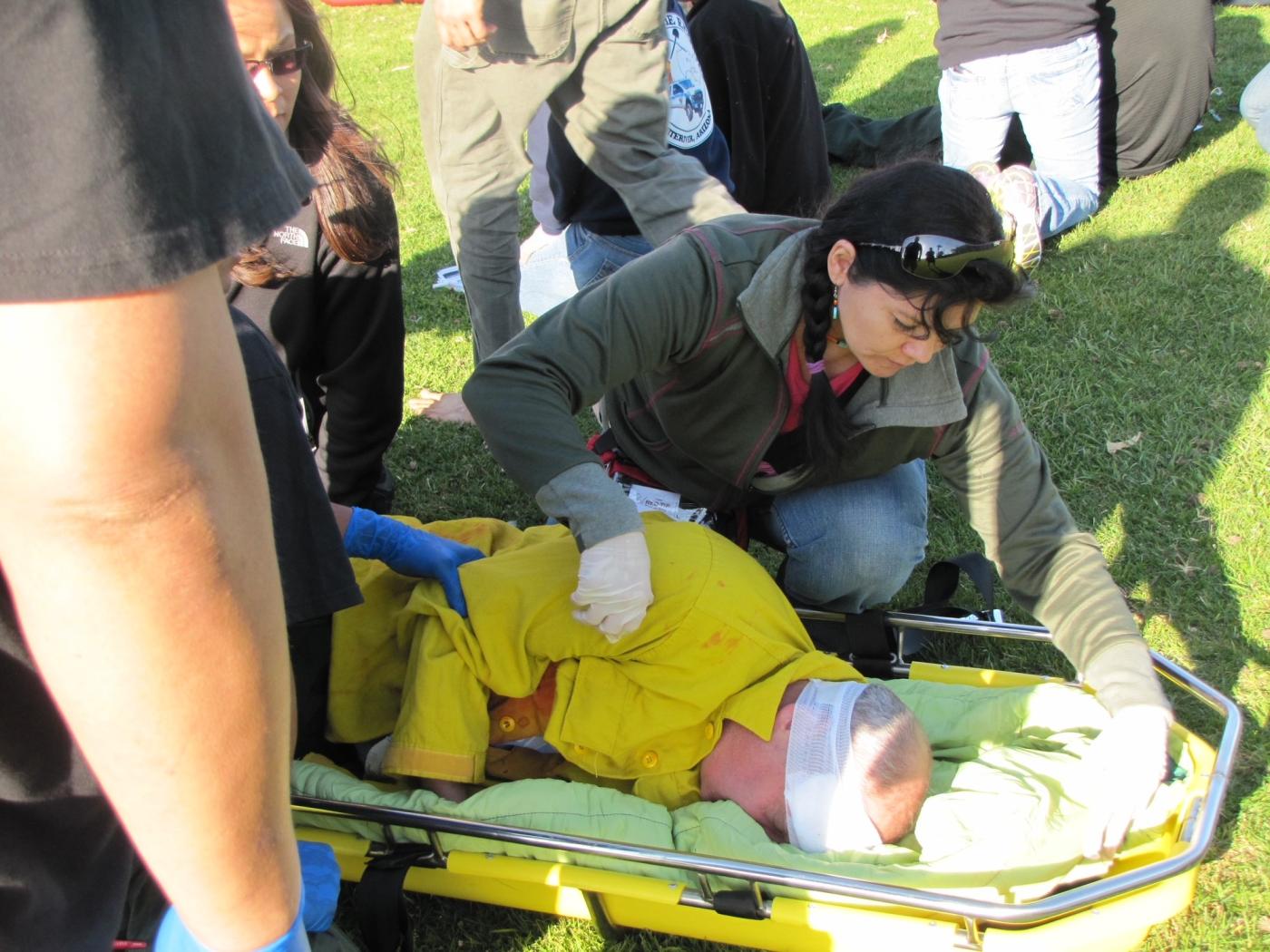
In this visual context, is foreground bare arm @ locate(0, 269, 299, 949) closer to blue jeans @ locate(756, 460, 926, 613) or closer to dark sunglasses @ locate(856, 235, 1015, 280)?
dark sunglasses @ locate(856, 235, 1015, 280)

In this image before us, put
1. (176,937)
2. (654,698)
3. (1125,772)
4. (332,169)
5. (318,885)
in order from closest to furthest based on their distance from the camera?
(176,937) → (318,885) → (1125,772) → (654,698) → (332,169)

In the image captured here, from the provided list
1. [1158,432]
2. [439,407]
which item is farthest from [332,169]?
[1158,432]

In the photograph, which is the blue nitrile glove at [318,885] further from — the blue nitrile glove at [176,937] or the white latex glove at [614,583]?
the white latex glove at [614,583]

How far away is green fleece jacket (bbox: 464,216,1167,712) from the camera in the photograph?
249 centimetres

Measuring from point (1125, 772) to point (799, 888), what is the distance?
29.7 inches

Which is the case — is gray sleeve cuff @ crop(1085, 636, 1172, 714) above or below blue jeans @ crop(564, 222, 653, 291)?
below

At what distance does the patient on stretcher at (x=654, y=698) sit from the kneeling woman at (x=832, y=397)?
16cm

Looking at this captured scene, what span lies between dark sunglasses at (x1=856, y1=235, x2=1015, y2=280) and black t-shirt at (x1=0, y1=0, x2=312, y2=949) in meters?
1.76

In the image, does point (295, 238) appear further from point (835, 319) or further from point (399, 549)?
point (835, 319)

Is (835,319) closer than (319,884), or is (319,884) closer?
(319,884)

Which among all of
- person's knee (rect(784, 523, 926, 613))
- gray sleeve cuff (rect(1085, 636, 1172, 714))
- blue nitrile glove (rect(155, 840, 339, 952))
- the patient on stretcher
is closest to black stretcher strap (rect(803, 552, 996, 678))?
person's knee (rect(784, 523, 926, 613))

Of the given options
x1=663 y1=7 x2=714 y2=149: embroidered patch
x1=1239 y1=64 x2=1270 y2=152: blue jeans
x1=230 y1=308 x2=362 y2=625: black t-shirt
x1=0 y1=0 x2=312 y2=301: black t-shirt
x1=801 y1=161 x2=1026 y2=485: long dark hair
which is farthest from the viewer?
x1=1239 y1=64 x2=1270 y2=152: blue jeans

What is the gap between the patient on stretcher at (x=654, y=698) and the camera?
8.13ft

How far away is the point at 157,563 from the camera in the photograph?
2.39ft
